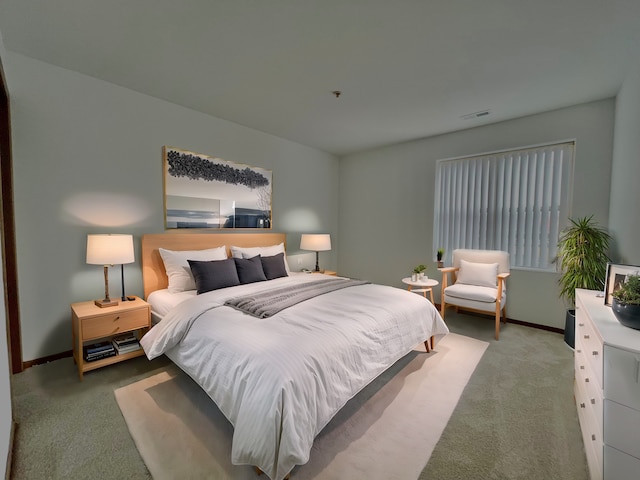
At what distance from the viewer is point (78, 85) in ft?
8.30

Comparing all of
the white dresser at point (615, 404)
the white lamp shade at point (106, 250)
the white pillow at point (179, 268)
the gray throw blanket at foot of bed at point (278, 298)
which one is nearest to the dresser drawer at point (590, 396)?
the white dresser at point (615, 404)

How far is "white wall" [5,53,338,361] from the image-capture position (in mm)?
2324

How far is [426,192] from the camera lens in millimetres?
4348

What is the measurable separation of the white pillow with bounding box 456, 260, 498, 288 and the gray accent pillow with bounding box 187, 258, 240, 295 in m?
2.93

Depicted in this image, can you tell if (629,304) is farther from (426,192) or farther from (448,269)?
(426,192)

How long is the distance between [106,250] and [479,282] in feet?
13.5

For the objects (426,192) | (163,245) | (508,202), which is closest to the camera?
(163,245)

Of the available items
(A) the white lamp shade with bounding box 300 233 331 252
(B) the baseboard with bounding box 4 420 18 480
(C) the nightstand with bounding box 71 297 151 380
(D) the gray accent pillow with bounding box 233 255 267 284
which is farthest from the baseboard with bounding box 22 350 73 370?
(A) the white lamp shade with bounding box 300 233 331 252

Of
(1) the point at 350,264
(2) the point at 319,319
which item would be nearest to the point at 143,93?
(2) the point at 319,319

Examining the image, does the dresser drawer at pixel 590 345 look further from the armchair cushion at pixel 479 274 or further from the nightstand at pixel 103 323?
the nightstand at pixel 103 323

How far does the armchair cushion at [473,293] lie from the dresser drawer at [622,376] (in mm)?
2055

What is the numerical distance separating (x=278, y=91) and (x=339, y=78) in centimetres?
67

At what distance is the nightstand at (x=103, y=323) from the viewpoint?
2225 millimetres

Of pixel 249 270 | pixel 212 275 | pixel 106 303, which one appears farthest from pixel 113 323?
pixel 249 270
